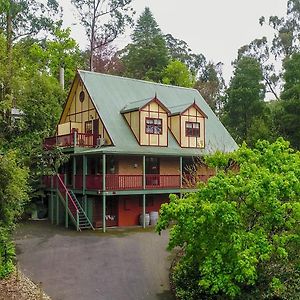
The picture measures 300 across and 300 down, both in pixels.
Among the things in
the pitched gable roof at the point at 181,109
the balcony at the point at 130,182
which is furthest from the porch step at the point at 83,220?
the pitched gable roof at the point at 181,109

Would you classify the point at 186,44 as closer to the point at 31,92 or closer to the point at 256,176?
the point at 31,92

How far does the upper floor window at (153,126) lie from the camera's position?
977 inches

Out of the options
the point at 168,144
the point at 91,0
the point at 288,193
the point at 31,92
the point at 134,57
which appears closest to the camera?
the point at 288,193

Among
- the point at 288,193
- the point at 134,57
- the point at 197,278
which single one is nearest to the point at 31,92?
the point at 197,278

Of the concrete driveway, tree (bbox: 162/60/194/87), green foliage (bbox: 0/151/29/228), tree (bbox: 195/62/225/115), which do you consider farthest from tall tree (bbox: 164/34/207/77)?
green foliage (bbox: 0/151/29/228)

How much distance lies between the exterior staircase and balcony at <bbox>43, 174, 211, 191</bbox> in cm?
76

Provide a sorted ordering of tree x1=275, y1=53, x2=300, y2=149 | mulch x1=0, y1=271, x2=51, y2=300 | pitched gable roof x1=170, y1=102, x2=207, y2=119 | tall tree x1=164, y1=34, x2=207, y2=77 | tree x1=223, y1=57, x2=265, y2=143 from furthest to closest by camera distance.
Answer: tall tree x1=164, y1=34, x2=207, y2=77 < tree x1=223, y1=57, x2=265, y2=143 < tree x1=275, y1=53, x2=300, y2=149 < pitched gable roof x1=170, y1=102, x2=207, y2=119 < mulch x1=0, y1=271, x2=51, y2=300

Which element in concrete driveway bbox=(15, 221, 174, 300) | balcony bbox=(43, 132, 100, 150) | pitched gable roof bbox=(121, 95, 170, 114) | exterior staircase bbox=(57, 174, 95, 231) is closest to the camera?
concrete driveway bbox=(15, 221, 174, 300)

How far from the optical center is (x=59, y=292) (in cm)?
1276

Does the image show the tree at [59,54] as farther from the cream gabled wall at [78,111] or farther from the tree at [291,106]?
the tree at [291,106]

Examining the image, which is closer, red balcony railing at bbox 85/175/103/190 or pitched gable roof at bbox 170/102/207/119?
red balcony railing at bbox 85/175/103/190

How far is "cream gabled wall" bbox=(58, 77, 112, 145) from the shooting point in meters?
25.7

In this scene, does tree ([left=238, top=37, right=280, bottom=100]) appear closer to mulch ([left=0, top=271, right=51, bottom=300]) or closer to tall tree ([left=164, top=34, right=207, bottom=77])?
tall tree ([left=164, top=34, right=207, bottom=77])

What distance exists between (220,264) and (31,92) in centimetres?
1600
